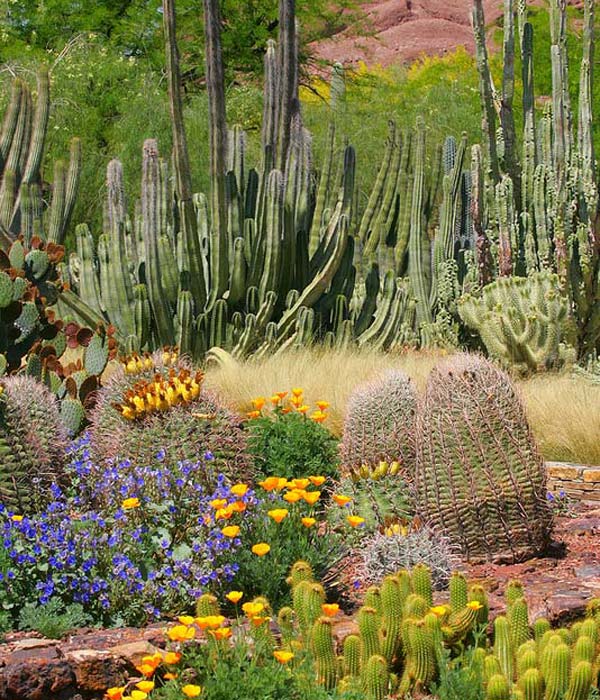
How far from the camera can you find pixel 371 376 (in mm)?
7508

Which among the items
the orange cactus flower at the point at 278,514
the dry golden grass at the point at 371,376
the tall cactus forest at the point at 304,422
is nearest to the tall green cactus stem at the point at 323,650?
the tall cactus forest at the point at 304,422

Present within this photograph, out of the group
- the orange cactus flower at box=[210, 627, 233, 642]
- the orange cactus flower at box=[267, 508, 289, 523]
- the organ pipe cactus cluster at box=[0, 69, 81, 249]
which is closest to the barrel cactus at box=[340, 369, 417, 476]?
the orange cactus flower at box=[267, 508, 289, 523]

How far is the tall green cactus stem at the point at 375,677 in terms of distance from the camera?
3451 mm

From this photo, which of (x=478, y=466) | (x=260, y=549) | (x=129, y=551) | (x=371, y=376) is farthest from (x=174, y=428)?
(x=371, y=376)

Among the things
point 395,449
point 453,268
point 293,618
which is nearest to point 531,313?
point 453,268

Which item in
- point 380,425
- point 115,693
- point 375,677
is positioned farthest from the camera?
point 380,425

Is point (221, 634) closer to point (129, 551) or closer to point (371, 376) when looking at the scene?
point (129, 551)

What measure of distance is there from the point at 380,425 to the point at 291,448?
2.13ft

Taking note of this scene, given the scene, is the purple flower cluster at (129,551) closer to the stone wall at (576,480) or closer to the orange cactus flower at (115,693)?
the orange cactus flower at (115,693)

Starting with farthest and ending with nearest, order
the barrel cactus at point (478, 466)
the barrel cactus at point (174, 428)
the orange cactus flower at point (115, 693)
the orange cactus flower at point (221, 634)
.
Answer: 1. the barrel cactus at point (174, 428)
2. the barrel cactus at point (478, 466)
3. the orange cactus flower at point (221, 634)
4. the orange cactus flower at point (115, 693)

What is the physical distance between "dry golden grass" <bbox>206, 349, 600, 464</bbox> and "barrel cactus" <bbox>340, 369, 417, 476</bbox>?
79 centimetres

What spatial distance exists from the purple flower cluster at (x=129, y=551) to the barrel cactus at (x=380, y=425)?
101 cm

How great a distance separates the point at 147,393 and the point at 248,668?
6.19 ft

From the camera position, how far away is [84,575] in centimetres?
404
